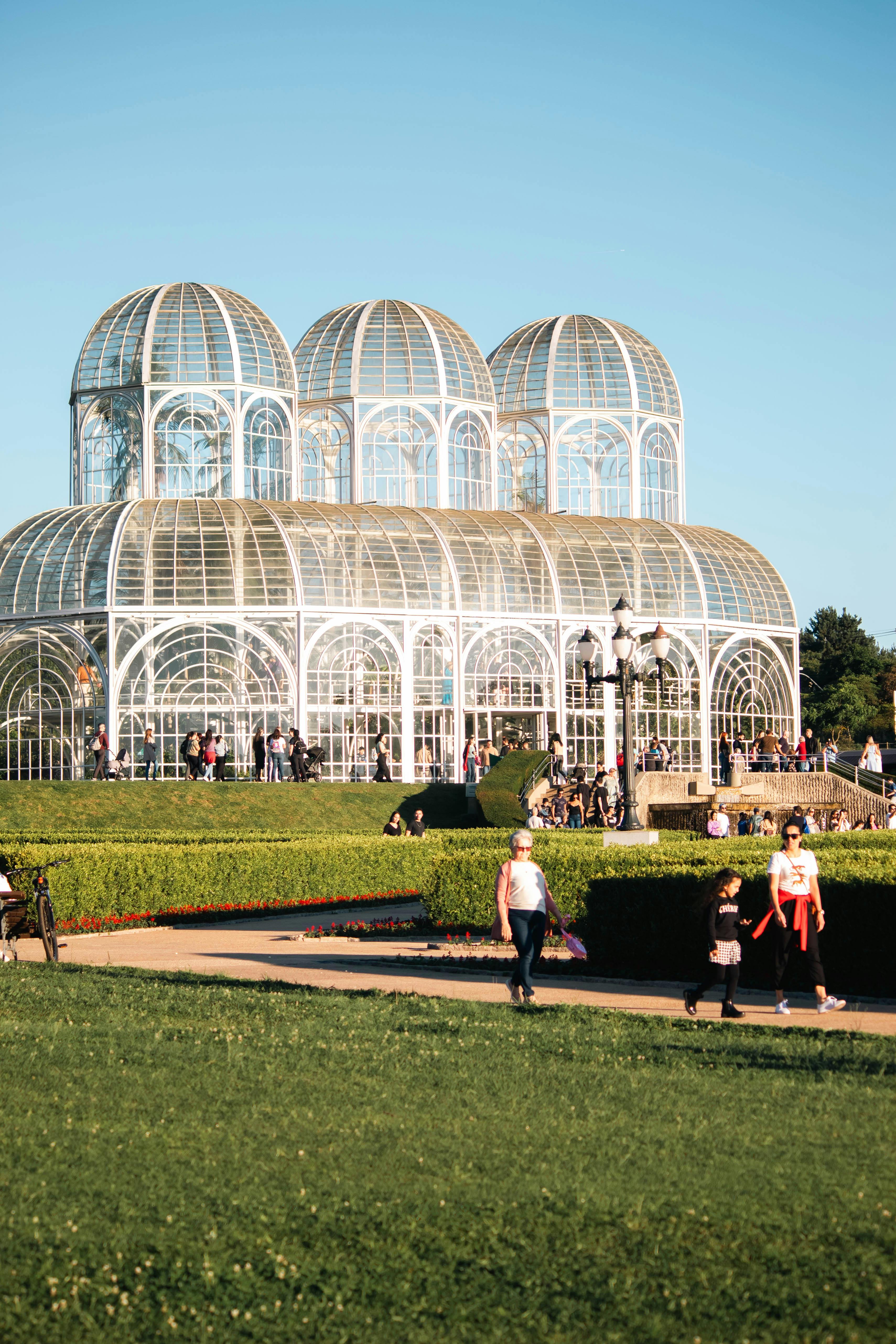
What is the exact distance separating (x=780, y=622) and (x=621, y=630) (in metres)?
21.9

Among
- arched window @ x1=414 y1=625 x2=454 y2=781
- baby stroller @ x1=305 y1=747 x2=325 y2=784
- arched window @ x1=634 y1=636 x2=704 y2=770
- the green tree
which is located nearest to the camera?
baby stroller @ x1=305 y1=747 x2=325 y2=784

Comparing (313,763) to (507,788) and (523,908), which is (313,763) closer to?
(507,788)

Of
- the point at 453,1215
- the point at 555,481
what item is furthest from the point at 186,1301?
the point at 555,481

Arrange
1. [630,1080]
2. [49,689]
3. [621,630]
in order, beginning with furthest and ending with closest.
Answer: [49,689]
[621,630]
[630,1080]

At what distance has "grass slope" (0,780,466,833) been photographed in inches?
1215

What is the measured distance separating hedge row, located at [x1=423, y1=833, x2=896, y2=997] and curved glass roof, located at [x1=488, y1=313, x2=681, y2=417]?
3007 centimetres

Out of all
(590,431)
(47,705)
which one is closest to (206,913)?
(47,705)

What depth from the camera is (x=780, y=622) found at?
143 feet

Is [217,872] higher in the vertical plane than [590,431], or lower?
lower

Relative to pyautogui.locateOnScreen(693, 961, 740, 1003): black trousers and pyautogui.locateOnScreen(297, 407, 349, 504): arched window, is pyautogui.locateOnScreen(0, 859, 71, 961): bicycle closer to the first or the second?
pyautogui.locateOnScreen(693, 961, 740, 1003): black trousers

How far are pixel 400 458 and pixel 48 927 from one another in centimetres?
3217

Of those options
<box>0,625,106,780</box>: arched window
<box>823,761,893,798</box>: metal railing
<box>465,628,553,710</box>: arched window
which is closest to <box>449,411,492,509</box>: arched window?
<box>465,628,553,710</box>: arched window

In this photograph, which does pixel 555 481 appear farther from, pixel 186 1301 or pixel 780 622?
pixel 186 1301

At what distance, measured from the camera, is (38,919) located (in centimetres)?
1534
